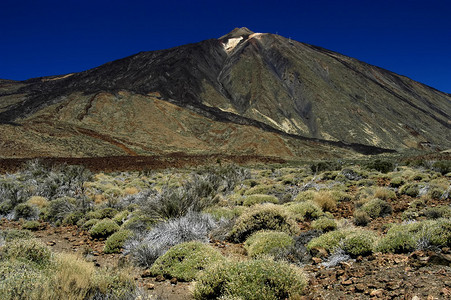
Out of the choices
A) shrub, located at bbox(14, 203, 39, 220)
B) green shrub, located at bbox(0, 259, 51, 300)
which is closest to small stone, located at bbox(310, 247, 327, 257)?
green shrub, located at bbox(0, 259, 51, 300)

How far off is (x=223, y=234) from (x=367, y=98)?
113 meters

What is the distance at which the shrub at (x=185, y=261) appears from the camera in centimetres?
518

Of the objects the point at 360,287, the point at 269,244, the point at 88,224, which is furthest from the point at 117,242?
the point at 360,287

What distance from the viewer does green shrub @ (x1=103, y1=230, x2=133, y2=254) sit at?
7.06 meters

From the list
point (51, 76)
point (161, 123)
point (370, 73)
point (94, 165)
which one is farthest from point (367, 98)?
point (51, 76)

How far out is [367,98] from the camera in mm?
106500

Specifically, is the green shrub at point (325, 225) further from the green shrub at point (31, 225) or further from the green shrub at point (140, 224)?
the green shrub at point (31, 225)

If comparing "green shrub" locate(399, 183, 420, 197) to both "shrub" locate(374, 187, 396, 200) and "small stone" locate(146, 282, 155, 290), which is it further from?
"small stone" locate(146, 282, 155, 290)

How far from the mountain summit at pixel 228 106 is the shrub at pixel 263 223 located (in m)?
39.3

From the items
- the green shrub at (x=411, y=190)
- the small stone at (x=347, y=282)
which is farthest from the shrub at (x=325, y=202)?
the small stone at (x=347, y=282)

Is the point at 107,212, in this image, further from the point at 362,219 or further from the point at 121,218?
the point at 362,219

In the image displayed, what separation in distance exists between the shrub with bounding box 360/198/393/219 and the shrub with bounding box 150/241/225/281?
4832 mm

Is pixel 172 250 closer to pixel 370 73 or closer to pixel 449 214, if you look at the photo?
pixel 449 214

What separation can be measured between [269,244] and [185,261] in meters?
1.60
